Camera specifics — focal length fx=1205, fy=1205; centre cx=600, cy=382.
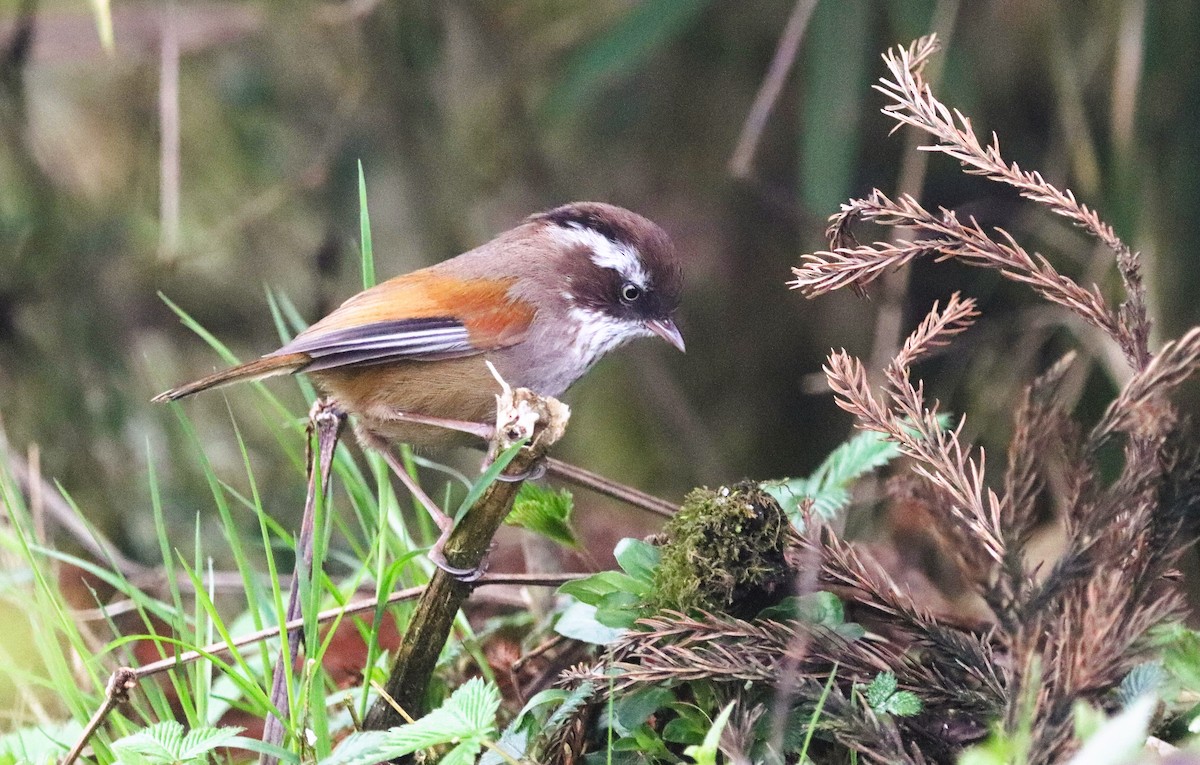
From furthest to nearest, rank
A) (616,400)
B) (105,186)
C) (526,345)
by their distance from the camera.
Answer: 1. (616,400)
2. (105,186)
3. (526,345)

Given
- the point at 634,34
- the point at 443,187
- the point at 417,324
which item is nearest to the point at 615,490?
the point at 417,324

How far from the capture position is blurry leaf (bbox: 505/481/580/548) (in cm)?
267

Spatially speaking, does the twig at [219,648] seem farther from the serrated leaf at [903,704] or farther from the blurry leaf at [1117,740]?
the blurry leaf at [1117,740]

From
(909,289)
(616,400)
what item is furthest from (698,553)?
(616,400)

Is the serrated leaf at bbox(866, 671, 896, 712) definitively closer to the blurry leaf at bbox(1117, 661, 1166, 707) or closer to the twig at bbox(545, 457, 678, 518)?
the blurry leaf at bbox(1117, 661, 1166, 707)

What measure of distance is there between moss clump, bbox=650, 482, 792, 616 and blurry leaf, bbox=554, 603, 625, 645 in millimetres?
173

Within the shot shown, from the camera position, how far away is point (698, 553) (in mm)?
2297

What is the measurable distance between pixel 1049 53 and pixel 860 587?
383 centimetres

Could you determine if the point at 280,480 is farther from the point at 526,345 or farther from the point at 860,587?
the point at 860,587

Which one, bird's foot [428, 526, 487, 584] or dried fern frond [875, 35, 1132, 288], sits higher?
dried fern frond [875, 35, 1132, 288]

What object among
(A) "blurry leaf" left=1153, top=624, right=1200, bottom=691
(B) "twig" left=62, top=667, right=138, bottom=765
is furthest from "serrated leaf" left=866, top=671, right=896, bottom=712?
(B) "twig" left=62, top=667, right=138, bottom=765

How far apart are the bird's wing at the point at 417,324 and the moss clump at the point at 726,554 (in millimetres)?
1407

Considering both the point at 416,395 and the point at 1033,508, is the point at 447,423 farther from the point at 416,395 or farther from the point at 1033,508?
the point at 1033,508

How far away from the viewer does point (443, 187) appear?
6.09 m
